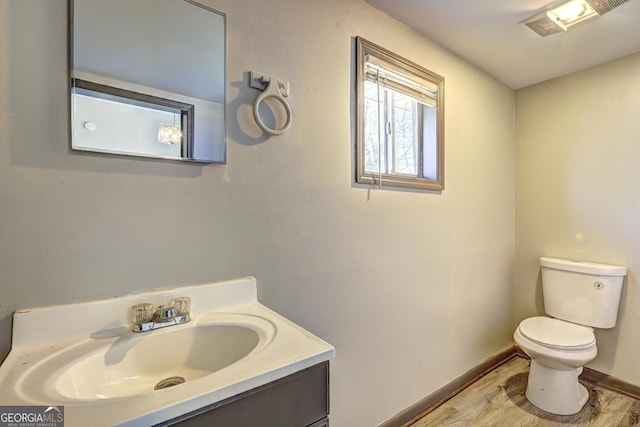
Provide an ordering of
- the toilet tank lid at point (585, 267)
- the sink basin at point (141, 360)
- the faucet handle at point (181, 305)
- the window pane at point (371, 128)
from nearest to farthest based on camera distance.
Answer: the sink basin at point (141, 360)
the faucet handle at point (181, 305)
the window pane at point (371, 128)
the toilet tank lid at point (585, 267)

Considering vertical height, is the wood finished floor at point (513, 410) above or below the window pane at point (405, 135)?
below

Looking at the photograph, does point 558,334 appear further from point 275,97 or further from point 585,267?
point 275,97

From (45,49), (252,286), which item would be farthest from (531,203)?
(45,49)

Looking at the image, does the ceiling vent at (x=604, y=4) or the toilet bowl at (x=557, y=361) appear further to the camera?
the toilet bowl at (x=557, y=361)

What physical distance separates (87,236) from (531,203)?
2739 mm

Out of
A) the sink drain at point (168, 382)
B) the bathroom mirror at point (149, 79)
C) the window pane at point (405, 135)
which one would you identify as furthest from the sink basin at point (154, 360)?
the window pane at point (405, 135)

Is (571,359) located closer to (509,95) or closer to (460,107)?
(460,107)

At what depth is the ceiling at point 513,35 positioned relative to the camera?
148 cm

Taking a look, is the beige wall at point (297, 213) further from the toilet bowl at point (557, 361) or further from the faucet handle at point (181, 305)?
the toilet bowl at point (557, 361)

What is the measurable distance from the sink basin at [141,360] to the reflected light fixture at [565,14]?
1.92 m

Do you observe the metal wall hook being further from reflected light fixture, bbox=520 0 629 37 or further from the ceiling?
reflected light fixture, bbox=520 0 629 37

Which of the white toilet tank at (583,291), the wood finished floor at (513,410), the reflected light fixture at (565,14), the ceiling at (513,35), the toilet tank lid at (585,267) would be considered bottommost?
the wood finished floor at (513,410)

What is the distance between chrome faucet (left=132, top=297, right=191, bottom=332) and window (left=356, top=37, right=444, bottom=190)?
910mm

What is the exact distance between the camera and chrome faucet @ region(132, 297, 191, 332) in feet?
2.83
